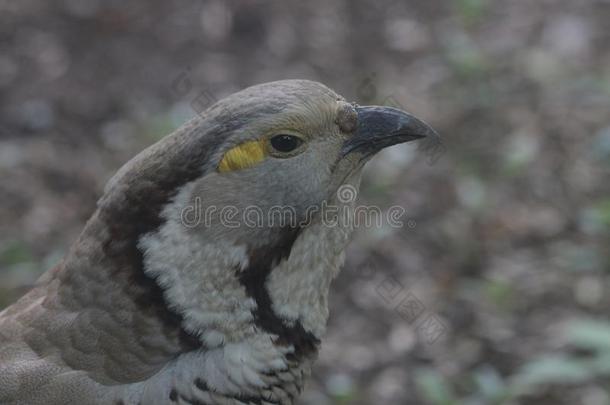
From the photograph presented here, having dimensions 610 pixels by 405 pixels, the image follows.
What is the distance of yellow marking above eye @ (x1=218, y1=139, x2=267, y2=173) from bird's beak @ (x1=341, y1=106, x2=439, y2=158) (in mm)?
264

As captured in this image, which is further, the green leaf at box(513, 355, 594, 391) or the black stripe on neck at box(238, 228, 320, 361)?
the green leaf at box(513, 355, 594, 391)

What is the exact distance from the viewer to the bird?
2.54m

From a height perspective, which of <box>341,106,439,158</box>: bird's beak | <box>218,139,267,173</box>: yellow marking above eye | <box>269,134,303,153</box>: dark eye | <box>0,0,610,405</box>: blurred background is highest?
<box>0,0,610,405</box>: blurred background

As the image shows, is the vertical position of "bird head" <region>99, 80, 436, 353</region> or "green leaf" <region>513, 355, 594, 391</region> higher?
"green leaf" <region>513, 355, 594, 391</region>

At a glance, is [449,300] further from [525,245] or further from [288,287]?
[288,287]

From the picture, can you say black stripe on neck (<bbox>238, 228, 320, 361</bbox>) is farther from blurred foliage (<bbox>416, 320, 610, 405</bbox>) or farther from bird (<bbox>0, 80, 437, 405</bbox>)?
blurred foliage (<bbox>416, 320, 610, 405</bbox>)

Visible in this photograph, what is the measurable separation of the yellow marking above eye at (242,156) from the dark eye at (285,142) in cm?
3

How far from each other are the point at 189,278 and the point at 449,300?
8.02 ft

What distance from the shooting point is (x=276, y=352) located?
105 inches

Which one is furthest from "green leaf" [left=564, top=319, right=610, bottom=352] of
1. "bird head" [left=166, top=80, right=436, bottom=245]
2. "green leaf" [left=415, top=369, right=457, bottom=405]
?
"bird head" [left=166, top=80, right=436, bottom=245]

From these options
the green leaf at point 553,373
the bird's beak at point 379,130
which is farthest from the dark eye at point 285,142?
the green leaf at point 553,373

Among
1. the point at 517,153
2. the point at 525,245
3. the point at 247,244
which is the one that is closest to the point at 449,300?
the point at 525,245

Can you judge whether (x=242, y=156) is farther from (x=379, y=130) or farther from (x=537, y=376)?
(x=537, y=376)

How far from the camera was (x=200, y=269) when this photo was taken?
256 centimetres
